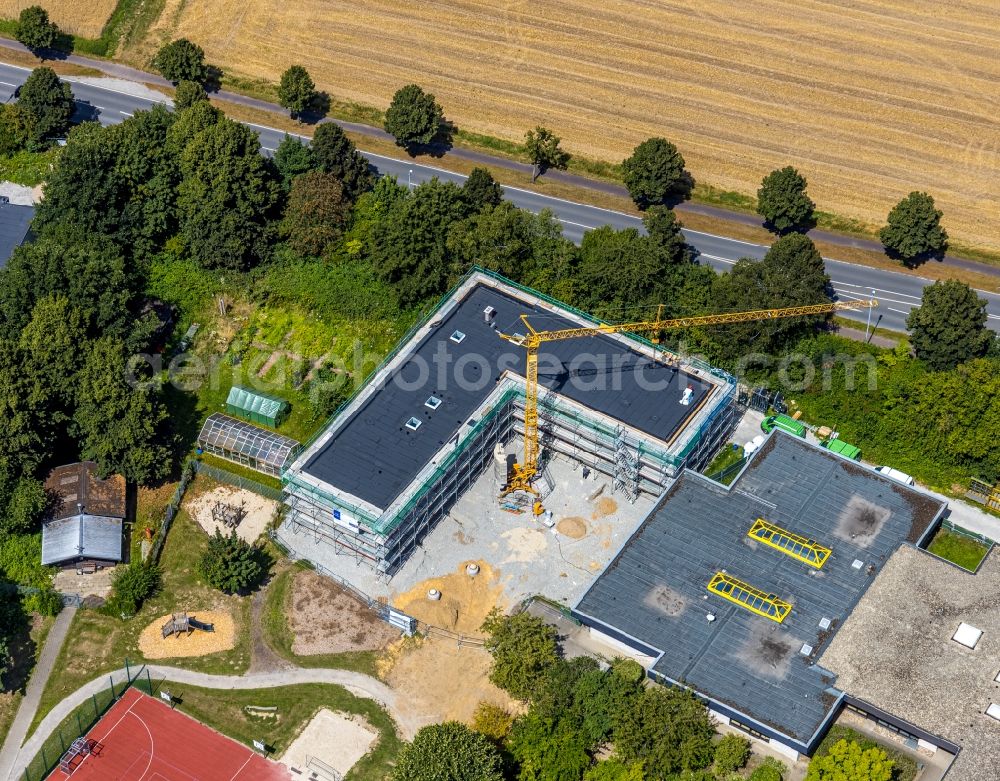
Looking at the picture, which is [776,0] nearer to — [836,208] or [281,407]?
[836,208]

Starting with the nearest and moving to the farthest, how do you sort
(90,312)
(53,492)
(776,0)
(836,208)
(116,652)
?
(116,652), (53,492), (90,312), (836,208), (776,0)

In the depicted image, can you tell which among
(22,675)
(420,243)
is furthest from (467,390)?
(22,675)

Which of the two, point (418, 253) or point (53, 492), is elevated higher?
point (418, 253)

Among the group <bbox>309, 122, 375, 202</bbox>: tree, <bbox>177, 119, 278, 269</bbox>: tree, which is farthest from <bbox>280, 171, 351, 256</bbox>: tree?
<bbox>309, 122, 375, 202</bbox>: tree

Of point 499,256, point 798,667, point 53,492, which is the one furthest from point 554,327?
point 53,492

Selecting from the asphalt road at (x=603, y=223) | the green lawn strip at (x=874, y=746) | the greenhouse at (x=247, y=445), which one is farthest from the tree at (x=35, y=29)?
the green lawn strip at (x=874, y=746)

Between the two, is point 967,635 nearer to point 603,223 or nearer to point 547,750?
point 547,750
